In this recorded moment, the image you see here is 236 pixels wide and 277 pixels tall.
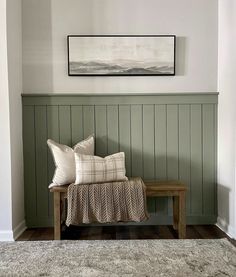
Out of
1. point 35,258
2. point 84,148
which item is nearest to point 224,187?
point 84,148

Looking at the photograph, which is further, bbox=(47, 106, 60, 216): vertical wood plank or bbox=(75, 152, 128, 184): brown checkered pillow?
bbox=(47, 106, 60, 216): vertical wood plank

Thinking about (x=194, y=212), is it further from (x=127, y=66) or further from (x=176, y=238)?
(x=127, y=66)

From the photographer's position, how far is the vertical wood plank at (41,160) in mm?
3342

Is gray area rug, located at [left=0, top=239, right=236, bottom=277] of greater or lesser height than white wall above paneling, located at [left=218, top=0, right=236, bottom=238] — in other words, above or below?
below

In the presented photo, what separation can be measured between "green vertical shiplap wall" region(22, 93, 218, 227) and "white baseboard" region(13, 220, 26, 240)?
0.28 ft

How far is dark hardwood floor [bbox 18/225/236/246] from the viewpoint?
3.05 m

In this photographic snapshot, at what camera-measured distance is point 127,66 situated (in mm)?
3322

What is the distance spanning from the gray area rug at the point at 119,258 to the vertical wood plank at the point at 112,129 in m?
0.91

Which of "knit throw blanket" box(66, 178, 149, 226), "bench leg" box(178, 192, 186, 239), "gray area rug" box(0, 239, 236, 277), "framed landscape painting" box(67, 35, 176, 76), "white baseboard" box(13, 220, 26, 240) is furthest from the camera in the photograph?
"framed landscape painting" box(67, 35, 176, 76)

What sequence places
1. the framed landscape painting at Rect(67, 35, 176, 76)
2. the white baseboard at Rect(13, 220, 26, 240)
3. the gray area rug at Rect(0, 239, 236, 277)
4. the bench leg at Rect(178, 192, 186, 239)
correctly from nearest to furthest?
1. the gray area rug at Rect(0, 239, 236, 277)
2. the bench leg at Rect(178, 192, 186, 239)
3. the white baseboard at Rect(13, 220, 26, 240)
4. the framed landscape painting at Rect(67, 35, 176, 76)

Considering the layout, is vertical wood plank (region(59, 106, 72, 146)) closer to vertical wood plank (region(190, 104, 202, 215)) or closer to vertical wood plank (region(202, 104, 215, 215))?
vertical wood plank (region(190, 104, 202, 215))

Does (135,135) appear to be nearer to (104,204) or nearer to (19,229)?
(104,204)

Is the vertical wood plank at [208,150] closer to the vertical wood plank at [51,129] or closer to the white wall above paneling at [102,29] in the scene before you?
the white wall above paneling at [102,29]

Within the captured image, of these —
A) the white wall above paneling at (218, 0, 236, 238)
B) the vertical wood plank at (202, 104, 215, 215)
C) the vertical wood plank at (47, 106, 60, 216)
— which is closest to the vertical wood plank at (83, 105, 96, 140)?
the vertical wood plank at (47, 106, 60, 216)
